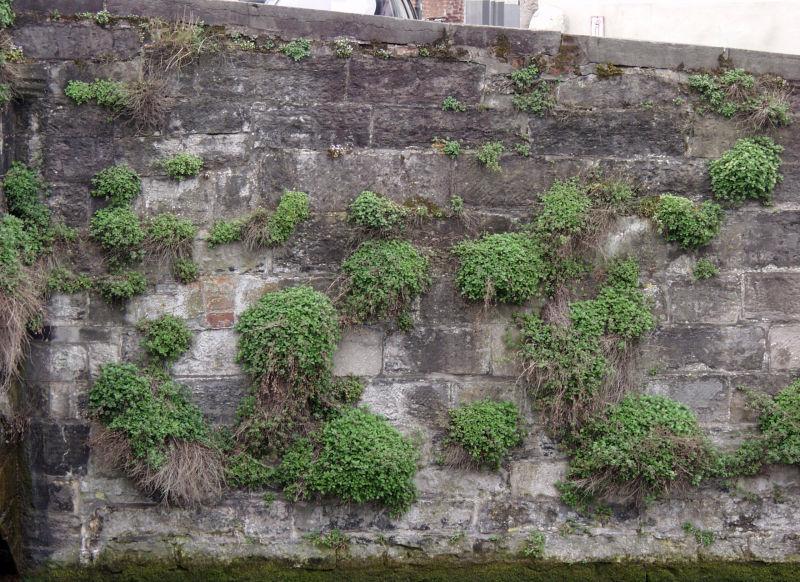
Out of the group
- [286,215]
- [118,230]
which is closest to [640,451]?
[286,215]

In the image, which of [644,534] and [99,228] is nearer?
[99,228]

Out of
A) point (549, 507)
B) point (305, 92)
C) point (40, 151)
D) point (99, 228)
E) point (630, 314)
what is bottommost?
point (549, 507)

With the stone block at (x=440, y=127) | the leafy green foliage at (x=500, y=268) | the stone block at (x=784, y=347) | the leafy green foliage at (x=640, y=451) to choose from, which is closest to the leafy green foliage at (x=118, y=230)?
the stone block at (x=440, y=127)

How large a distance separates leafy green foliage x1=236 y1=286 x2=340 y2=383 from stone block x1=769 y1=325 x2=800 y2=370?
8.91 feet

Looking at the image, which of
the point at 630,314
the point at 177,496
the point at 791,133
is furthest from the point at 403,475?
the point at 791,133

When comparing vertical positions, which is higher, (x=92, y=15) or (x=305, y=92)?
(x=92, y=15)

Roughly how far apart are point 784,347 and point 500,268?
1887 millimetres

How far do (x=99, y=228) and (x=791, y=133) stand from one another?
13.9 ft

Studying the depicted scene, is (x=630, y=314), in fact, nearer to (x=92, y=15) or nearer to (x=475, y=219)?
(x=475, y=219)

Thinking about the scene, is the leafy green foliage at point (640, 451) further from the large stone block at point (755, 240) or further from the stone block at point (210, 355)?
the stone block at point (210, 355)

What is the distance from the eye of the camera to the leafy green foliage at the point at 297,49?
453cm

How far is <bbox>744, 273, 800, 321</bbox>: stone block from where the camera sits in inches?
189

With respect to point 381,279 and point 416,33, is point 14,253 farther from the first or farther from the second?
point 416,33

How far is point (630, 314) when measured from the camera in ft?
15.3
